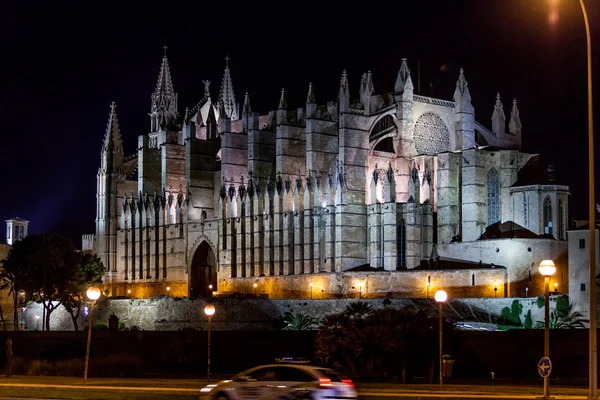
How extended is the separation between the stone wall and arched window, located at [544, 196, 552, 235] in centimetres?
768

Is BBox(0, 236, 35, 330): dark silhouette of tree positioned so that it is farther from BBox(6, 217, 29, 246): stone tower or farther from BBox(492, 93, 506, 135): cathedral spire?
BBox(6, 217, 29, 246): stone tower

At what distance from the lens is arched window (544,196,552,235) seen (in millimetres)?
71562

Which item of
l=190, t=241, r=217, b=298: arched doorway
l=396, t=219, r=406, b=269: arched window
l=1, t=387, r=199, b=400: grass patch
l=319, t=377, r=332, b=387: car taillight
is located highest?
l=396, t=219, r=406, b=269: arched window

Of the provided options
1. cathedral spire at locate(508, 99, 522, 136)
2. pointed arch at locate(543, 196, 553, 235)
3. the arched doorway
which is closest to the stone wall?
pointed arch at locate(543, 196, 553, 235)

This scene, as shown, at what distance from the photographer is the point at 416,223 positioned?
7369 cm

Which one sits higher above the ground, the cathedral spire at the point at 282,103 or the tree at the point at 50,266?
the cathedral spire at the point at 282,103

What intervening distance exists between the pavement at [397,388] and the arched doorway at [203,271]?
49832mm

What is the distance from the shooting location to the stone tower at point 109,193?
100375 millimetres

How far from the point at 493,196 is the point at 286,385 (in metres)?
50.4

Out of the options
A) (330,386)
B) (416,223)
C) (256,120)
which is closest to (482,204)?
(416,223)

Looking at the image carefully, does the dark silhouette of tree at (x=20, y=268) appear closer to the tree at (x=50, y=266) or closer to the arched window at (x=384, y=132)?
the tree at (x=50, y=266)

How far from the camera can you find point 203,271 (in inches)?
3647

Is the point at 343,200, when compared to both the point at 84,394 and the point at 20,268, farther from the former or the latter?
the point at 84,394

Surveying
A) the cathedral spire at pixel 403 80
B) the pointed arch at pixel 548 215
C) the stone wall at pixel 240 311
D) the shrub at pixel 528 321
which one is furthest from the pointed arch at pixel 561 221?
the cathedral spire at pixel 403 80
